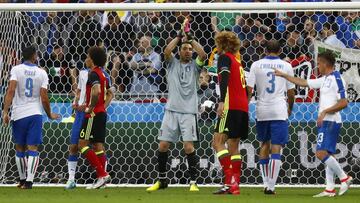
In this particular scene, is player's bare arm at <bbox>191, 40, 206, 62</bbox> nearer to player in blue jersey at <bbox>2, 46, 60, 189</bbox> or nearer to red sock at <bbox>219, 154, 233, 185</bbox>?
red sock at <bbox>219, 154, 233, 185</bbox>

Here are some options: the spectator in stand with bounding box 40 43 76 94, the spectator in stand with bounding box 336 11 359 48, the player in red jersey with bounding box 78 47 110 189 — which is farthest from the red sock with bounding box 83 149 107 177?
the spectator in stand with bounding box 336 11 359 48

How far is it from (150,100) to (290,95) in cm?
263

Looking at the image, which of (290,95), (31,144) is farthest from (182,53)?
(31,144)

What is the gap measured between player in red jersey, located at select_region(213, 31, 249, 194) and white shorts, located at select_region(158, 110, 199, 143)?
46.6 inches

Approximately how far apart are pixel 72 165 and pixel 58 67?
213cm

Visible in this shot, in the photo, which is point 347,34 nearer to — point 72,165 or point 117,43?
point 117,43

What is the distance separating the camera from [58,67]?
15273mm

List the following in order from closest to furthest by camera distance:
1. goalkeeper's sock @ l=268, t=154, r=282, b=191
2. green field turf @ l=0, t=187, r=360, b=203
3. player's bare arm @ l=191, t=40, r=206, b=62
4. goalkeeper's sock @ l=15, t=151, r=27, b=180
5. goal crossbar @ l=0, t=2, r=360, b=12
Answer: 1. green field turf @ l=0, t=187, r=360, b=203
2. goalkeeper's sock @ l=268, t=154, r=282, b=191
3. player's bare arm @ l=191, t=40, r=206, b=62
4. goalkeeper's sock @ l=15, t=151, r=27, b=180
5. goal crossbar @ l=0, t=2, r=360, b=12

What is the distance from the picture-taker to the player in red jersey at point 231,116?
11930 millimetres

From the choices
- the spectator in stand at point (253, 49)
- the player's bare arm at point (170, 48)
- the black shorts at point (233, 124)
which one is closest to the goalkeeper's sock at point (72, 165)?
the player's bare arm at point (170, 48)

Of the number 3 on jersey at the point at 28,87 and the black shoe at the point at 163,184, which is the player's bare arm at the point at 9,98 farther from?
the black shoe at the point at 163,184

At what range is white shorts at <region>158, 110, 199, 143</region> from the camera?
13.2m

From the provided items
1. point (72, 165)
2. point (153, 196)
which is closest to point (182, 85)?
point (72, 165)

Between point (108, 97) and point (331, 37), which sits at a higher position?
point (331, 37)
